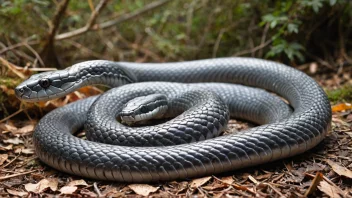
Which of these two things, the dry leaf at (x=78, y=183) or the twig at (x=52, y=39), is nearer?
the dry leaf at (x=78, y=183)

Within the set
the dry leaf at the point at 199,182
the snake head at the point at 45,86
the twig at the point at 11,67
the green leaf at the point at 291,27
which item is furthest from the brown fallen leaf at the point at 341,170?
the twig at the point at 11,67

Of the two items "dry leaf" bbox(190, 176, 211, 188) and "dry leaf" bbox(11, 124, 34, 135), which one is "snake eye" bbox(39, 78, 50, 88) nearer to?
"dry leaf" bbox(11, 124, 34, 135)

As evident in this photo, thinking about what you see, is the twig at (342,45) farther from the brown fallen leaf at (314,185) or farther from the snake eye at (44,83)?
the snake eye at (44,83)

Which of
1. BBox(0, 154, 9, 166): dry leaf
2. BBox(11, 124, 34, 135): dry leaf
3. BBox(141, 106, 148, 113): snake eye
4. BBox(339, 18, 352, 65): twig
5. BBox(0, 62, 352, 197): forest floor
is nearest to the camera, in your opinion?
BBox(0, 62, 352, 197): forest floor

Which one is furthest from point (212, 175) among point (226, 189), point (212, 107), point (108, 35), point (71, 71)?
point (108, 35)

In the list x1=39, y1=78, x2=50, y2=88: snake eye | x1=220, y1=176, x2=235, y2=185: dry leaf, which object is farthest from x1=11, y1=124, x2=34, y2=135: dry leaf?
x1=220, y1=176, x2=235, y2=185: dry leaf

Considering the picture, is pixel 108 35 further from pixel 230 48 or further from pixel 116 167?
pixel 116 167
